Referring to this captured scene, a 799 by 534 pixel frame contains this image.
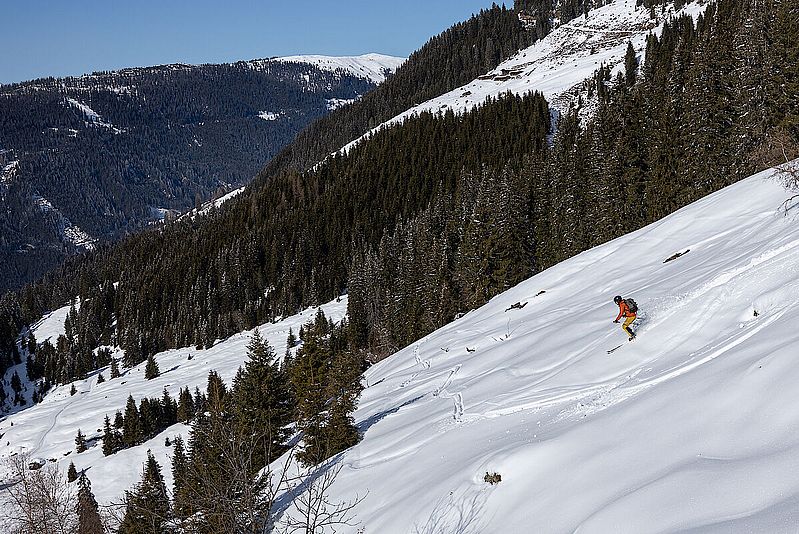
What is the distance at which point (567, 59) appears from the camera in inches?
5295

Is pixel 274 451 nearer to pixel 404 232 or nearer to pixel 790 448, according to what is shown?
pixel 790 448

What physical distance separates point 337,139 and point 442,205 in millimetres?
108061

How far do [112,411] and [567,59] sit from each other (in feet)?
409

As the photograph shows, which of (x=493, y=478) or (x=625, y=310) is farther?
(x=625, y=310)

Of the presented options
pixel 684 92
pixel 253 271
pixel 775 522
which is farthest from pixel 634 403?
pixel 253 271

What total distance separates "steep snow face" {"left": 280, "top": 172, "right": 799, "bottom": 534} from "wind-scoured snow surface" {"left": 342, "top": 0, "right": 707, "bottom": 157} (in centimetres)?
10483

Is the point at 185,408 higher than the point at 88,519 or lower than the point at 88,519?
higher

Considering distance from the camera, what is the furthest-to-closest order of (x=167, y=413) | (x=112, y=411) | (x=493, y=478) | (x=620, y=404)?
(x=112, y=411) < (x=167, y=413) < (x=620, y=404) < (x=493, y=478)

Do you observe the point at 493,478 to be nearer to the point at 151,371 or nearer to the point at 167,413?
the point at 167,413

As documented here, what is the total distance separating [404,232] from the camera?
85.6 m

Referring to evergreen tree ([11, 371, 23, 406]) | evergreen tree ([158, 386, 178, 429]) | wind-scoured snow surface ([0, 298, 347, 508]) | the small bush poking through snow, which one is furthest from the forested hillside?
the small bush poking through snow

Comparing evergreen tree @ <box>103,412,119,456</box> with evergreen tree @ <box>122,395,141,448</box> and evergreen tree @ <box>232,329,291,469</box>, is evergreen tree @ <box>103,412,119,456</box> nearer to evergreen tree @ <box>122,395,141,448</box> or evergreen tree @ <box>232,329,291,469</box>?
evergreen tree @ <box>122,395,141,448</box>

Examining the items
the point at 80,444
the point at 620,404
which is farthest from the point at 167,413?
the point at 620,404

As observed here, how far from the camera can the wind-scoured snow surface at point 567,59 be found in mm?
120000
